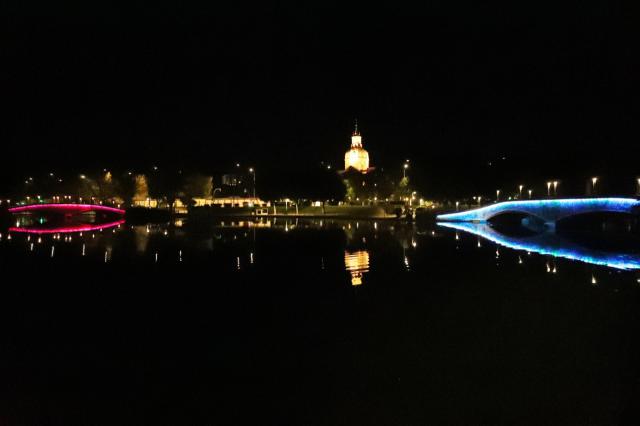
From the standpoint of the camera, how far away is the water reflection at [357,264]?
60.0 ft

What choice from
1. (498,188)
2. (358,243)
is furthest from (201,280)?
(498,188)

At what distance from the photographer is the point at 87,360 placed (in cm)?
965

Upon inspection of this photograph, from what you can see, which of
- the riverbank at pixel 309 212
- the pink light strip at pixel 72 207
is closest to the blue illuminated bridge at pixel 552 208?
the riverbank at pixel 309 212

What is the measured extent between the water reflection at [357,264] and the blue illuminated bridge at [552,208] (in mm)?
27715

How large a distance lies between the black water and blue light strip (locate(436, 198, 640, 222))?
27884mm

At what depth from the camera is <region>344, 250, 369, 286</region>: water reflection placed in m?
18.3

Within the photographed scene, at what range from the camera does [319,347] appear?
10.2 metres

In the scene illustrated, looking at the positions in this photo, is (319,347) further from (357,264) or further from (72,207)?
(72,207)

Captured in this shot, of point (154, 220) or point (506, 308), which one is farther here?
point (154, 220)

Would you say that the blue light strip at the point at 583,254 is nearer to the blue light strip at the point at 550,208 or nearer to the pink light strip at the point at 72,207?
the blue light strip at the point at 550,208

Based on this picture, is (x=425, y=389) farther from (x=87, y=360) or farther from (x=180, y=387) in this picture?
(x=87, y=360)

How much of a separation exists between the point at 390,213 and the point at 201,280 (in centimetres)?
5409

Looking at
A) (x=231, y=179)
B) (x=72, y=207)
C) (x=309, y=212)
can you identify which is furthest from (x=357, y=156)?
(x=72, y=207)

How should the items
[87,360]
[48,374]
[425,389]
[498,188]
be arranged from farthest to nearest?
[498,188] → [87,360] → [48,374] → [425,389]
